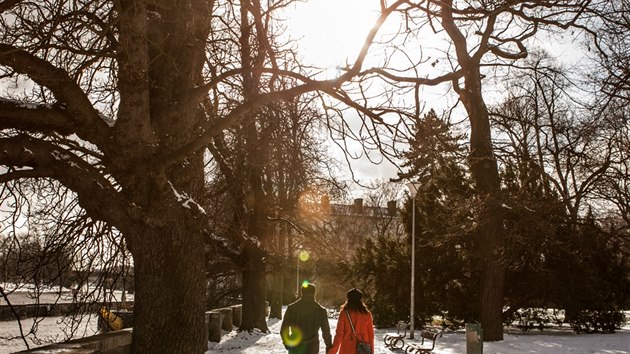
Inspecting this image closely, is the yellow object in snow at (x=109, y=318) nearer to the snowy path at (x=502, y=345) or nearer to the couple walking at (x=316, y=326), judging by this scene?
the snowy path at (x=502, y=345)

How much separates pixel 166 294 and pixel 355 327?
11.1ft

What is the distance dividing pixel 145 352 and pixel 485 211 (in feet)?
38.1

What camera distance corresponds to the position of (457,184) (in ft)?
67.8

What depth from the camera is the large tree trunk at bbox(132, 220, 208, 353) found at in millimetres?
5988

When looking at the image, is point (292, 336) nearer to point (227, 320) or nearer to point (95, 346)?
point (95, 346)

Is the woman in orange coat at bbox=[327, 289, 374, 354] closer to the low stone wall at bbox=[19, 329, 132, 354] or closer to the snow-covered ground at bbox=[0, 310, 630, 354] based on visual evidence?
the low stone wall at bbox=[19, 329, 132, 354]

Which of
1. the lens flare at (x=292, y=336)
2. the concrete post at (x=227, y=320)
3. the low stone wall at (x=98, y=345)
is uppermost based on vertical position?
the lens flare at (x=292, y=336)

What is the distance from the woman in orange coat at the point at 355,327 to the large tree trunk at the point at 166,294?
287cm

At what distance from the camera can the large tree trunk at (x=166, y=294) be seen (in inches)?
236

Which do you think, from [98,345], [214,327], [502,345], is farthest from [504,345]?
[98,345]

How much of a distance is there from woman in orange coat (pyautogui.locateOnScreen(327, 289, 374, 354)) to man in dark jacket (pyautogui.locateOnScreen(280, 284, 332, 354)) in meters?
0.42

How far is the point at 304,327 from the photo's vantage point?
26.5ft

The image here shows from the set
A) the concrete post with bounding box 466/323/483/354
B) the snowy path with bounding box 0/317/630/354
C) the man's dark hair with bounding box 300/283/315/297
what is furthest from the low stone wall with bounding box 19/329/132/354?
the concrete post with bounding box 466/323/483/354

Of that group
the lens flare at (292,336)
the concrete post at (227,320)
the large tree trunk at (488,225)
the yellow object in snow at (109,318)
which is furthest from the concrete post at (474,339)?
the concrete post at (227,320)
